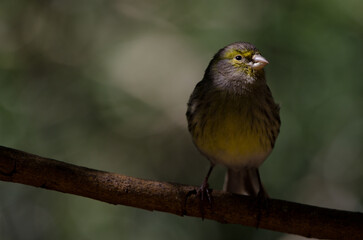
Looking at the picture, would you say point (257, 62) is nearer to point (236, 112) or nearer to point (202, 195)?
point (236, 112)

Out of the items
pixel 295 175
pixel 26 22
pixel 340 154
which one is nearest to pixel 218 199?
pixel 295 175

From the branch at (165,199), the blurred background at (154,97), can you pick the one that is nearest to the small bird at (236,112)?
the branch at (165,199)

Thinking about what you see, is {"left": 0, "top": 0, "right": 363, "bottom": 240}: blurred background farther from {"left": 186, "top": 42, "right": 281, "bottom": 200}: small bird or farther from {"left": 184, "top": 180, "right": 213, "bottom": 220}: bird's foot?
{"left": 184, "top": 180, "right": 213, "bottom": 220}: bird's foot

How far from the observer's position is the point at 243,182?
297 centimetres

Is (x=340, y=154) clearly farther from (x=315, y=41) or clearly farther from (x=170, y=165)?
(x=170, y=165)

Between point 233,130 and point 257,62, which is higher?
point 257,62

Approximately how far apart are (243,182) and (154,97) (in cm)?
99

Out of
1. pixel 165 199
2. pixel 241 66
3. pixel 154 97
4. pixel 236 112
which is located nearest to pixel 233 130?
pixel 236 112

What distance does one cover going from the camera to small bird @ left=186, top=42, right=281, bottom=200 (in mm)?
2551

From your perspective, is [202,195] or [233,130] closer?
[202,195]

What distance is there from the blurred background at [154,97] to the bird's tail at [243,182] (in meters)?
0.32

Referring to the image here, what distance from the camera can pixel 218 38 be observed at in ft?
11.4

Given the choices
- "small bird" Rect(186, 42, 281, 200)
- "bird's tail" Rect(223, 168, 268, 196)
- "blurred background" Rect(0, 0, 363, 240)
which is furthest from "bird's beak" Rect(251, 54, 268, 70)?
"blurred background" Rect(0, 0, 363, 240)

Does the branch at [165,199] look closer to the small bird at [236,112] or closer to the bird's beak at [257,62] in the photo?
the small bird at [236,112]
